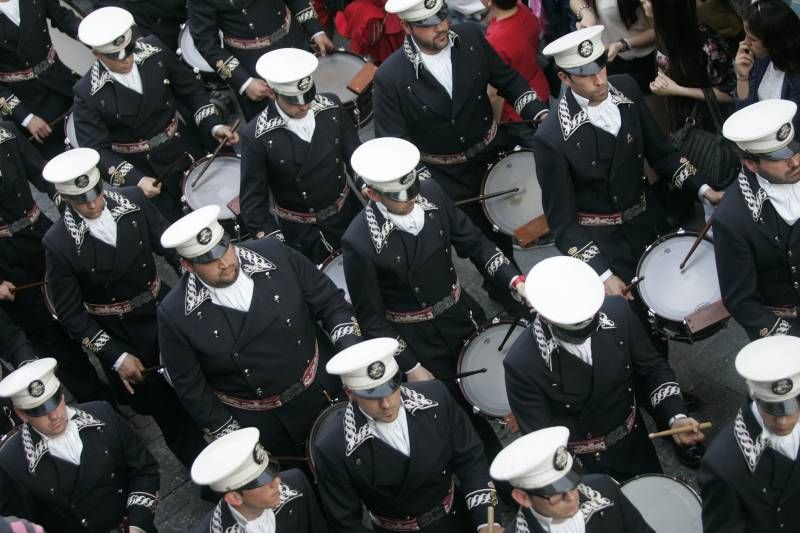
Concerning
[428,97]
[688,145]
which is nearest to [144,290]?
[428,97]

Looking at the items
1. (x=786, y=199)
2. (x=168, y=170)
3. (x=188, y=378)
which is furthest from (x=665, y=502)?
(x=168, y=170)

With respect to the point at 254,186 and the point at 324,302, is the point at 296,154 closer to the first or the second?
the point at 254,186

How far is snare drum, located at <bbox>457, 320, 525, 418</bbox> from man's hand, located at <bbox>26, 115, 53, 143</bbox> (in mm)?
4880

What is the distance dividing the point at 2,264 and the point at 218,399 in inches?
108

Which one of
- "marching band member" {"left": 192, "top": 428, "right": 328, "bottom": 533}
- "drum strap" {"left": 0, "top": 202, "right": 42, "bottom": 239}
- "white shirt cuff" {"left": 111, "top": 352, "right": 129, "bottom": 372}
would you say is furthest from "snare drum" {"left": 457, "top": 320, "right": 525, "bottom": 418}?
"drum strap" {"left": 0, "top": 202, "right": 42, "bottom": 239}

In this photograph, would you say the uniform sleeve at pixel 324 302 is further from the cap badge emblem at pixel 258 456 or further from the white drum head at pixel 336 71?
the white drum head at pixel 336 71

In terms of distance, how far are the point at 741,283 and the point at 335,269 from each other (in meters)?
2.67

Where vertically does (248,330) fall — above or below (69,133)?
above

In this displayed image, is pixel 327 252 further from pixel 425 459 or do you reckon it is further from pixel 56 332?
pixel 425 459

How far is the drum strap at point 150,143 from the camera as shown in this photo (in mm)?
9727

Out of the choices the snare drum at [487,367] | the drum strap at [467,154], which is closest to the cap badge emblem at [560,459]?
the snare drum at [487,367]

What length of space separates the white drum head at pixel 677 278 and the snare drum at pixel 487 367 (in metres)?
0.77

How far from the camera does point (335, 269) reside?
836 cm

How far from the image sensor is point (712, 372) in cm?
828
